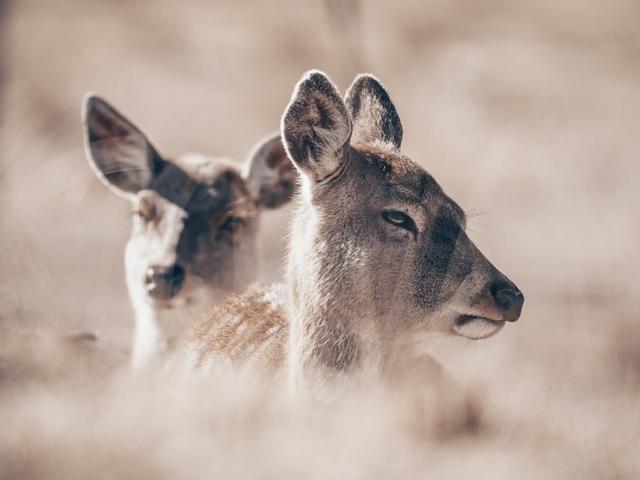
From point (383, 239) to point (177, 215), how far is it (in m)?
2.49

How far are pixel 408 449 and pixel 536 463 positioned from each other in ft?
1.60

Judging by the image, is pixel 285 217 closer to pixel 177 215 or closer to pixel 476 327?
pixel 177 215

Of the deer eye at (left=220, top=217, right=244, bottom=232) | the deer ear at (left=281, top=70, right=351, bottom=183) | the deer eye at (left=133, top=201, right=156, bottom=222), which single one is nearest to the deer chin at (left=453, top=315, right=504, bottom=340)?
the deer ear at (left=281, top=70, right=351, bottom=183)

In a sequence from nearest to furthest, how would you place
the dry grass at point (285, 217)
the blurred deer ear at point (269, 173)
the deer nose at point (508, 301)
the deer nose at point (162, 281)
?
1. the dry grass at point (285, 217)
2. the deer nose at point (508, 301)
3. the deer nose at point (162, 281)
4. the blurred deer ear at point (269, 173)

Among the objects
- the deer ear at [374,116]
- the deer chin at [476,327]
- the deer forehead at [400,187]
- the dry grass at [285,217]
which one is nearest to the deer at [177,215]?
the dry grass at [285,217]

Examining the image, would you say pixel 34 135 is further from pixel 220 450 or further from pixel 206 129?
pixel 206 129

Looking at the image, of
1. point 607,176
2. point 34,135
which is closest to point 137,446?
point 34,135

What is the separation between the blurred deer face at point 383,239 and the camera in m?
5.04

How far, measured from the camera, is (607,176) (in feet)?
44.6

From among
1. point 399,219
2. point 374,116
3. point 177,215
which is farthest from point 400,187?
point 177,215

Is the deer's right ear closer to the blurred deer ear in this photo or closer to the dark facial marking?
the blurred deer ear

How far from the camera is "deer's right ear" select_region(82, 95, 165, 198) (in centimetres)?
761

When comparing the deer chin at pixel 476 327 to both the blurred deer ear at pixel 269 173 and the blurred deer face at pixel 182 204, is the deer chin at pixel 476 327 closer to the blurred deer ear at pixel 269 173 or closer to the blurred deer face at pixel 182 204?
the blurred deer face at pixel 182 204

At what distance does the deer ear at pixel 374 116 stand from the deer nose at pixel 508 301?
4.45 ft
